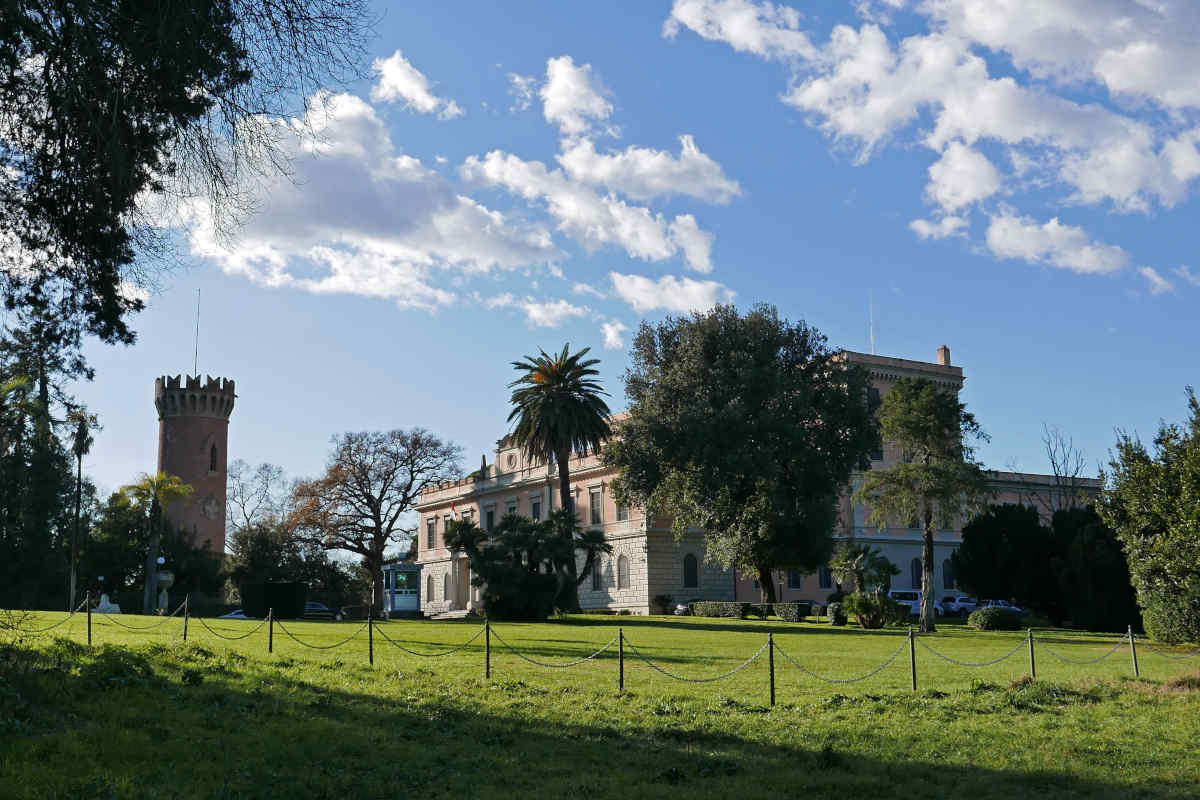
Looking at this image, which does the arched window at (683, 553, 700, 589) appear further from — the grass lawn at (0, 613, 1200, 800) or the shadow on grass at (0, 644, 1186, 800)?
the shadow on grass at (0, 644, 1186, 800)

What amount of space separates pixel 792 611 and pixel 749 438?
1001 cm

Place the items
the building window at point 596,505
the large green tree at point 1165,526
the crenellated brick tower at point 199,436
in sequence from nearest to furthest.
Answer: the large green tree at point 1165,526 → the building window at point 596,505 → the crenellated brick tower at point 199,436

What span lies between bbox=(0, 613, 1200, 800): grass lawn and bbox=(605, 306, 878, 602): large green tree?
2564 centimetres

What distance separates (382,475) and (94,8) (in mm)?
68779

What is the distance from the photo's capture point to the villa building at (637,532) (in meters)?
65.3

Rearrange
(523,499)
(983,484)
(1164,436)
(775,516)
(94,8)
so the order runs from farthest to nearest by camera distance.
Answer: (523,499), (775,516), (983,484), (1164,436), (94,8)

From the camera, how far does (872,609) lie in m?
44.0

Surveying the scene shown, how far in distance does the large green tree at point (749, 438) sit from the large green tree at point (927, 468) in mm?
3255

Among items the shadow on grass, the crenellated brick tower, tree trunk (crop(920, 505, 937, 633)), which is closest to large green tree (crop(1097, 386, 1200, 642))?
the shadow on grass

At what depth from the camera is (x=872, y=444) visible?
161ft

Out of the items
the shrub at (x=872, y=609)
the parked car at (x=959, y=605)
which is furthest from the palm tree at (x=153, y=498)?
the parked car at (x=959, y=605)

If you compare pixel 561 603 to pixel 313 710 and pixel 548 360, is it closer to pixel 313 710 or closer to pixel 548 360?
pixel 548 360

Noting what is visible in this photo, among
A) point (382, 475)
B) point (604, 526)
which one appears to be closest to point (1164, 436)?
point (604, 526)

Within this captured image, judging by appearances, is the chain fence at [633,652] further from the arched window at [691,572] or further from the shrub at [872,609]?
the arched window at [691,572]
